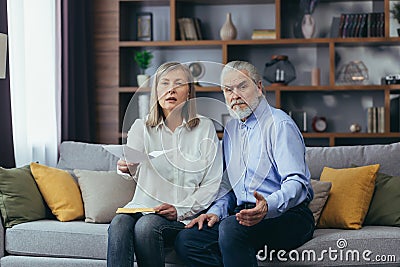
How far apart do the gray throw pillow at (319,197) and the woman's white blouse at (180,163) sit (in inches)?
25.8

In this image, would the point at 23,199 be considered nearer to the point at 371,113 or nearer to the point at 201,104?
the point at 201,104

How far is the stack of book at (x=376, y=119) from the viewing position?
5034mm

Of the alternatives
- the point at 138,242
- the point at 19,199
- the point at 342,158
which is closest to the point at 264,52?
the point at 342,158

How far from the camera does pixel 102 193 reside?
12.1ft

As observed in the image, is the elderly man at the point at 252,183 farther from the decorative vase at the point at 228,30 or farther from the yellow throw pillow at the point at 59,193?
the decorative vase at the point at 228,30

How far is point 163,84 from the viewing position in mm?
2828

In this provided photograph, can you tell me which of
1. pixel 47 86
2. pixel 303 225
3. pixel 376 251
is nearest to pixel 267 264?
pixel 303 225

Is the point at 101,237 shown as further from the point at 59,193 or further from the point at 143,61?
the point at 143,61

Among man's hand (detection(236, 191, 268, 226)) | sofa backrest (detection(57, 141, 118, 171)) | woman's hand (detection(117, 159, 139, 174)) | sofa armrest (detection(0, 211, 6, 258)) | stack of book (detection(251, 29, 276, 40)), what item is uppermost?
stack of book (detection(251, 29, 276, 40))

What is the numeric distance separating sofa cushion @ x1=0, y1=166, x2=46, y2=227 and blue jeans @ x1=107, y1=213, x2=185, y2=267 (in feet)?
2.59

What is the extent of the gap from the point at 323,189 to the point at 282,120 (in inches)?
26.2

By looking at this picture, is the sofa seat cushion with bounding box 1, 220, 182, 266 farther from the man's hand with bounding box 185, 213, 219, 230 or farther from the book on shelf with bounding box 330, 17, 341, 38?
the book on shelf with bounding box 330, 17, 341, 38

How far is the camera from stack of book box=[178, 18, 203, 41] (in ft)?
17.0

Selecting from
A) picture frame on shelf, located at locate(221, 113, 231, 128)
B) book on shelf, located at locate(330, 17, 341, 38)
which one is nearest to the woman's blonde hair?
picture frame on shelf, located at locate(221, 113, 231, 128)
